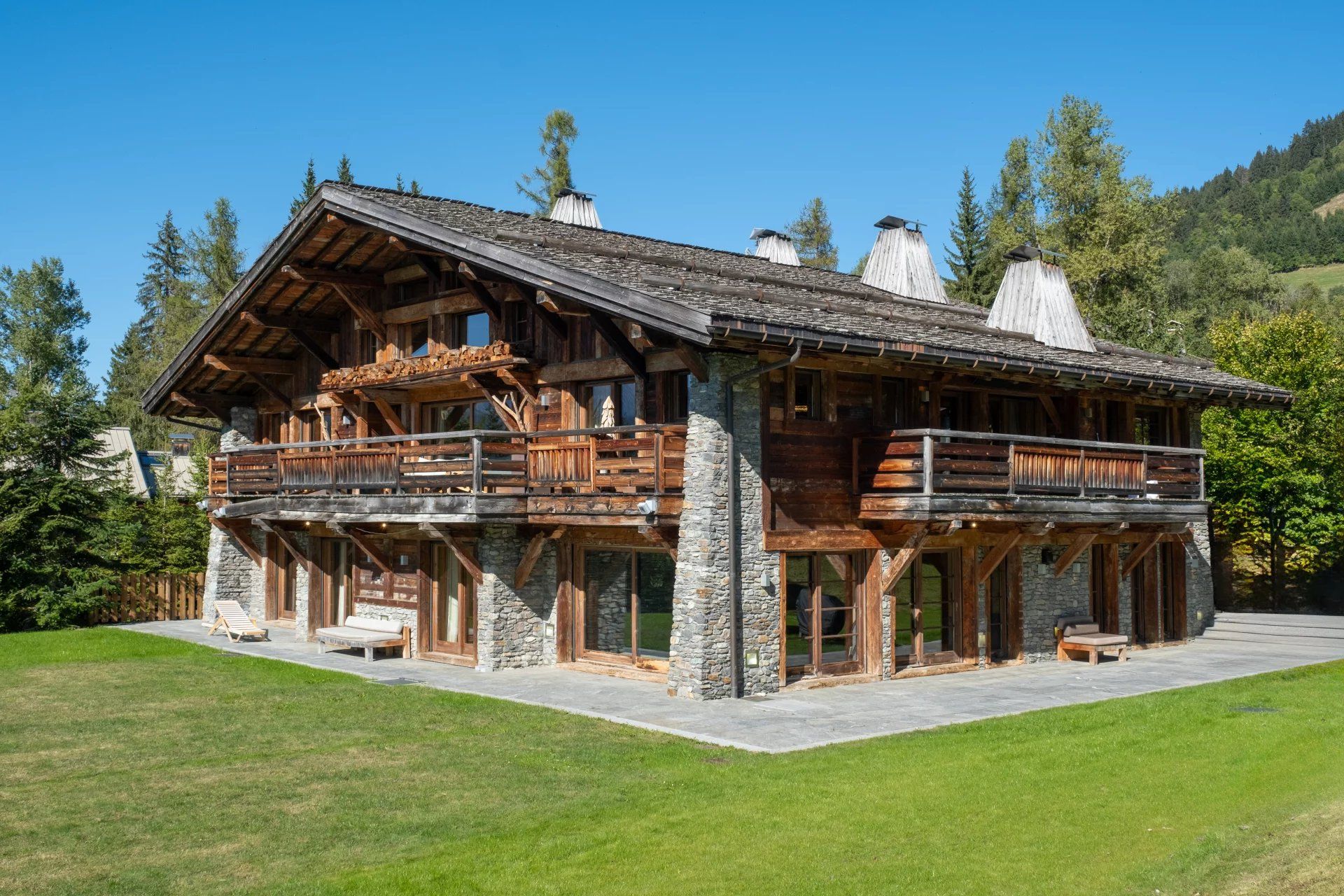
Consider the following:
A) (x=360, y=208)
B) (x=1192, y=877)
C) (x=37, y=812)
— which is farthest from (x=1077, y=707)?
(x=360, y=208)

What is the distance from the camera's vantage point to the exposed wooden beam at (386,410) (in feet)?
78.4

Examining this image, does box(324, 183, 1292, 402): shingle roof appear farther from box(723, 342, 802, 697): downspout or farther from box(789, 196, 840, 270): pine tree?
box(789, 196, 840, 270): pine tree

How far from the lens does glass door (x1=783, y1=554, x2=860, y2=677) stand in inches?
727

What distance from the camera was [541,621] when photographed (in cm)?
2061

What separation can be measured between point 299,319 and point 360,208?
5203 millimetres

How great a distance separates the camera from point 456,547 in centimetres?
1991

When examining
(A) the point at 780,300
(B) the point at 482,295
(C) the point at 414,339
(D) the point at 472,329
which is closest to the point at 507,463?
(B) the point at 482,295

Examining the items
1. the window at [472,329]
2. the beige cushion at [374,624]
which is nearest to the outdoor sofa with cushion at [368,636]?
the beige cushion at [374,624]

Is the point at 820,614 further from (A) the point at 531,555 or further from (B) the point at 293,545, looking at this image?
(B) the point at 293,545

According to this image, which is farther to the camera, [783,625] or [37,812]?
[783,625]

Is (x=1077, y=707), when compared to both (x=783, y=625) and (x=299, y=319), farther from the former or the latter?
(x=299, y=319)

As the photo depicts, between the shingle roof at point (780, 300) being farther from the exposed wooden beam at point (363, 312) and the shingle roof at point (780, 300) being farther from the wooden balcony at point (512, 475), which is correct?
the wooden balcony at point (512, 475)

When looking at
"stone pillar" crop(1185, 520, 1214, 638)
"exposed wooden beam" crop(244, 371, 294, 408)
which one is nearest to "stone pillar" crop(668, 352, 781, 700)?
"stone pillar" crop(1185, 520, 1214, 638)

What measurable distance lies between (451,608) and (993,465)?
9911 mm
